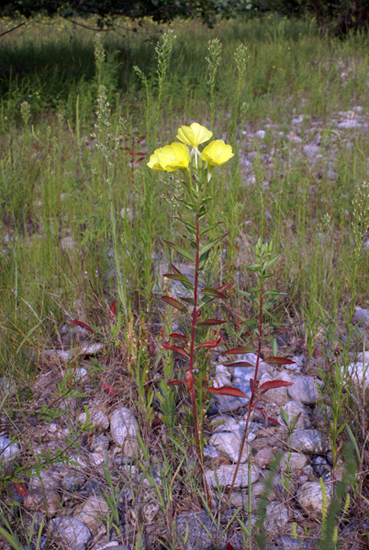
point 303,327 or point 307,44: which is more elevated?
point 307,44

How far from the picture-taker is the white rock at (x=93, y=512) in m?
1.30

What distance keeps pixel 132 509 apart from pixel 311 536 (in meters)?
0.59

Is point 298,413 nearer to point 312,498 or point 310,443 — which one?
point 310,443

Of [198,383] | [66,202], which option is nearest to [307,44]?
[66,202]

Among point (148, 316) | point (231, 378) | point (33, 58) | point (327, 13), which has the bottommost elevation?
point (231, 378)

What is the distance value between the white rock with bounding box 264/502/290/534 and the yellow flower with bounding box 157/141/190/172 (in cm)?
113

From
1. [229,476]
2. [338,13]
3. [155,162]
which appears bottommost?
[229,476]

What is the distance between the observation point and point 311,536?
1.21m

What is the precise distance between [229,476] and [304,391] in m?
0.56

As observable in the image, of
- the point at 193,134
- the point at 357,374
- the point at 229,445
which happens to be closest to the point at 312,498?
the point at 229,445

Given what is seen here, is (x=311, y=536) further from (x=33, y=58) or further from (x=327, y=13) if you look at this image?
(x=327, y=13)

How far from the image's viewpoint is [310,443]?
5.05 ft

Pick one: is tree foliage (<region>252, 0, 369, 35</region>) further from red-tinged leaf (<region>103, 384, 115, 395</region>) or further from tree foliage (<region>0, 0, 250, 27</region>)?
red-tinged leaf (<region>103, 384, 115, 395</region>)

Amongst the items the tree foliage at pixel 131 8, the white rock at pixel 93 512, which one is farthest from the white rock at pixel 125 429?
the tree foliage at pixel 131 8
